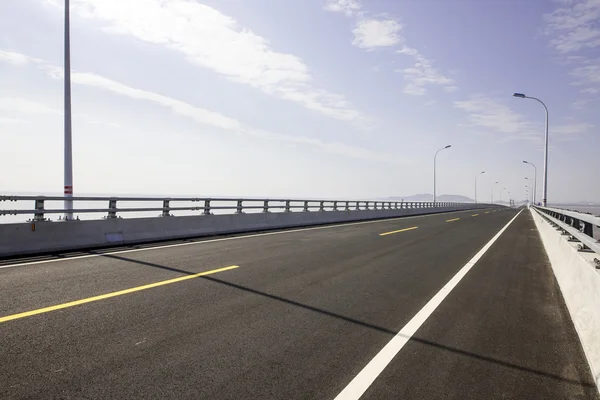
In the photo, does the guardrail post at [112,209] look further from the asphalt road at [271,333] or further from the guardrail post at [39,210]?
the asphalt road at [271,333]

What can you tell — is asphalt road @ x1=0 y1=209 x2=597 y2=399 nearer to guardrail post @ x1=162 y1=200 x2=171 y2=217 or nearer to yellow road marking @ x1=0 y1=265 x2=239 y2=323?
yellow road marking @ x1=0 y1=265 x2=239 y2=323

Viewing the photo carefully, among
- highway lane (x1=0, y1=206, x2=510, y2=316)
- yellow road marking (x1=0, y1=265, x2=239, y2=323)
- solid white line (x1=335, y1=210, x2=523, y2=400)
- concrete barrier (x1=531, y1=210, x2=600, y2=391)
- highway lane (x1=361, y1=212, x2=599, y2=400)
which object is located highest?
concrete barrier (x1=531, y1=210, x2=600, y2=391)

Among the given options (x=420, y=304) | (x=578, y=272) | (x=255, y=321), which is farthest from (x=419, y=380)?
(x=578, y=272)

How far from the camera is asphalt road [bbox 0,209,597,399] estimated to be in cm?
319

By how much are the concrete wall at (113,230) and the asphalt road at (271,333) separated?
6.08 feet

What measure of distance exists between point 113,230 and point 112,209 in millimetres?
657

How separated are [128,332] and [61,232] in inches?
294

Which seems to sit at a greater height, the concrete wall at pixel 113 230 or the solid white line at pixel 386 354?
the concrete wall at pixel 113 230

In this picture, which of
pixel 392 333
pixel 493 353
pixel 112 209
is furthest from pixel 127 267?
pixel 493 353

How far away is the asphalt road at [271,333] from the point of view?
3193mm

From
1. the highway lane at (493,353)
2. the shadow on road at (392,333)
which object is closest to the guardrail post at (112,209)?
the shadow on road at (392,333)

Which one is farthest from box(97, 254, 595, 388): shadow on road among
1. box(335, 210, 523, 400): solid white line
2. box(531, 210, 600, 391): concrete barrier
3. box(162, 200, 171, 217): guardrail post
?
box(162, 200, 171, 217): guardrail post

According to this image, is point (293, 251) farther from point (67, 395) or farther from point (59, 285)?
point (67, 395)

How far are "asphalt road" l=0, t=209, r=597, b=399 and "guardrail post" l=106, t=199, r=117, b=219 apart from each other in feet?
11.8
